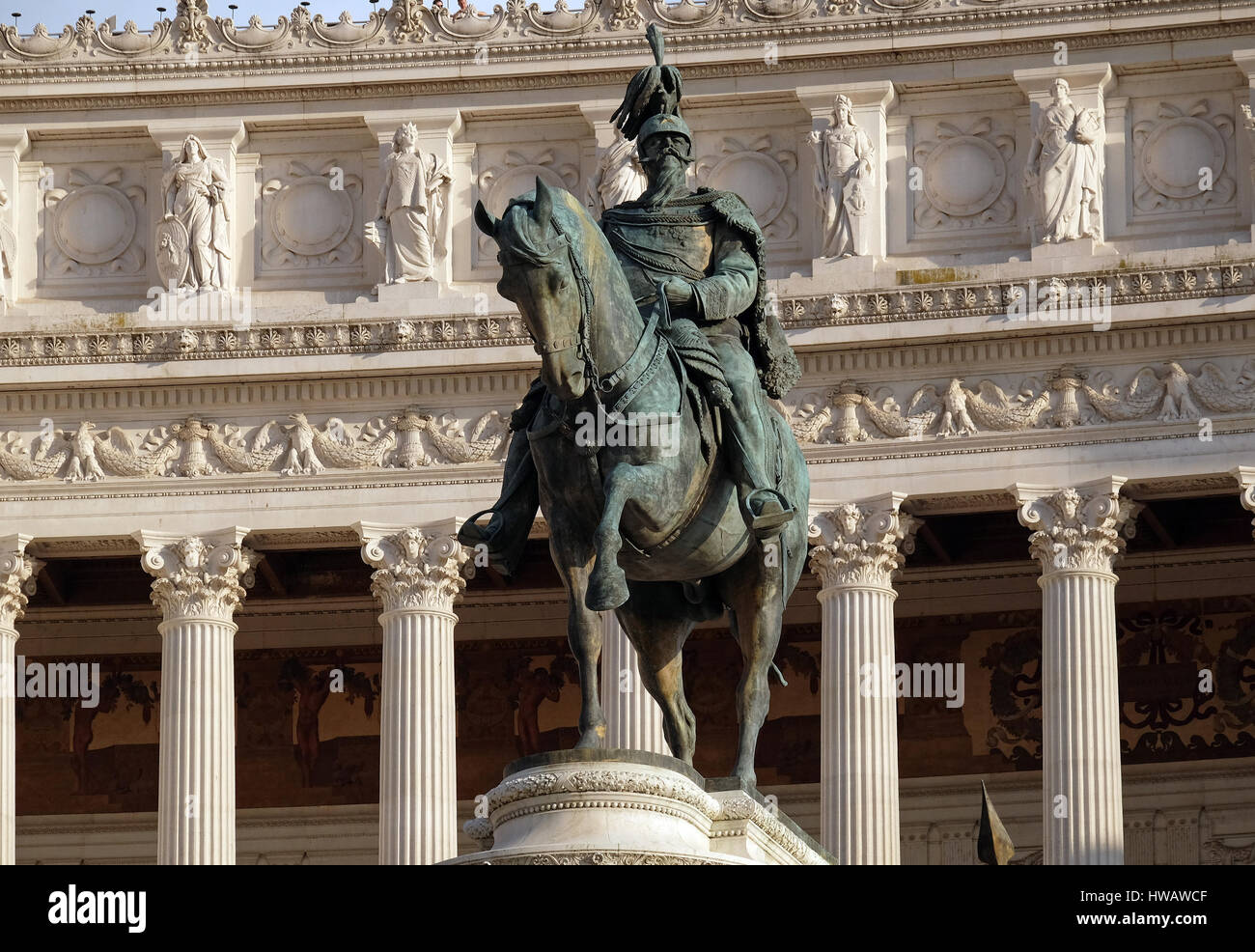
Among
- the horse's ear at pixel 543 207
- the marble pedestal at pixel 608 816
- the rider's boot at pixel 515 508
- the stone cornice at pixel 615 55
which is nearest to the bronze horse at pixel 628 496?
the horse's ear at pixel 543 207

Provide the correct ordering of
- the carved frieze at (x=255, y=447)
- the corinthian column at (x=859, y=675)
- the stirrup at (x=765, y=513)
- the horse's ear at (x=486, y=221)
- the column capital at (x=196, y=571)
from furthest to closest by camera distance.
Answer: the carved frieze at (x=255, y=447)
the column capital at (x=196, y=571)
the corinthian column at (x=859, y=675)
the stirrup at (x=765, y=513)
the horse's ear at (x=486, y=221)

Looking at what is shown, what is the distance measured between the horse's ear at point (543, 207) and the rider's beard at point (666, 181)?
2.26 meters

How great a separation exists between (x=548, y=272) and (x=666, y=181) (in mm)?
2355

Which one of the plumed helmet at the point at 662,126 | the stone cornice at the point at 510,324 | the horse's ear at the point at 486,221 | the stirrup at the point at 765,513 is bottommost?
the stirrup at the point at 765,513

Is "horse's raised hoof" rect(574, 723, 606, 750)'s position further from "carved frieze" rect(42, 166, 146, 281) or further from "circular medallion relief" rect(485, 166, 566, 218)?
"carved frieze" rect(42, 166, 146, 281)

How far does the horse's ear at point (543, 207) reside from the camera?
1955 centimetres

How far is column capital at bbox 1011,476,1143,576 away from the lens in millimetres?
40250

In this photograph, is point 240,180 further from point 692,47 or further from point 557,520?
point 557,520

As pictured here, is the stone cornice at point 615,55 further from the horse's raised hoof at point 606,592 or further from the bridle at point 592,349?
the horse's raised hoof at point 606,592

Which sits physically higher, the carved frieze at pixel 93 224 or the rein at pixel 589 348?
the carved frieze at pixel 93 224

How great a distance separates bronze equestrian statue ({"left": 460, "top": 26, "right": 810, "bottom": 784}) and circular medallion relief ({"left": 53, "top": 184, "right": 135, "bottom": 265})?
2262 centimetres

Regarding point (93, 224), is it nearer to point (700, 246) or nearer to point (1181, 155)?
point (1181, 155)

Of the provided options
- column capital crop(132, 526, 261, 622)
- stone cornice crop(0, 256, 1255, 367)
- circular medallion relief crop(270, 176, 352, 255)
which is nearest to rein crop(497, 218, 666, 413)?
stone cornice crop(0, 256, 1255, 367)
